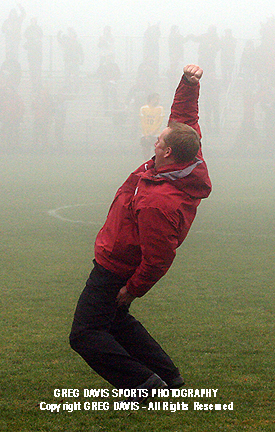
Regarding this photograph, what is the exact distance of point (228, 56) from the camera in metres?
37.8

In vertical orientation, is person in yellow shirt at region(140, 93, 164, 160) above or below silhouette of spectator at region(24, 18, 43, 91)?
below

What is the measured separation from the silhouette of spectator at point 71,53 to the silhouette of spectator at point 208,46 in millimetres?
6722

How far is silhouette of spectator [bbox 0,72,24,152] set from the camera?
32812 mm

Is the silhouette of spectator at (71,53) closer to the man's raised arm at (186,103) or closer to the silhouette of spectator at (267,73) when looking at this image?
the silhouette of spectator at (267,73)

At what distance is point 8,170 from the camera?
23734 millimetres

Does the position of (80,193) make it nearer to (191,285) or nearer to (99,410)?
(191,285)

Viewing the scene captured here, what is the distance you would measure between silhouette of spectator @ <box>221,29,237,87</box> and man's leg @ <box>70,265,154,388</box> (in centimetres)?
3565

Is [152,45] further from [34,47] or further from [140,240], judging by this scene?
[140,240]

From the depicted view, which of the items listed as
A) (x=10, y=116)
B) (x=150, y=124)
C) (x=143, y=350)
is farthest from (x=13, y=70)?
(x=143, y=350)

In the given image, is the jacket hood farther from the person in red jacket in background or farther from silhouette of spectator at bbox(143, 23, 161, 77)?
silhouette of spectator at bbox(143, 23, 161, 77)

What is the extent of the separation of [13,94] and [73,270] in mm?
28230

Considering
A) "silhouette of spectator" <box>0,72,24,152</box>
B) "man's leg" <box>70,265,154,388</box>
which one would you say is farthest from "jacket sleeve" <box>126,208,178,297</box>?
A: "silhouette of spectator" <box>0,72,24,152</box>

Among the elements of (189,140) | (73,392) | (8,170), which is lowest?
(8,170)

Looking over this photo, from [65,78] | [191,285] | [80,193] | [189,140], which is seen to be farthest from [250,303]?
[65,78]
